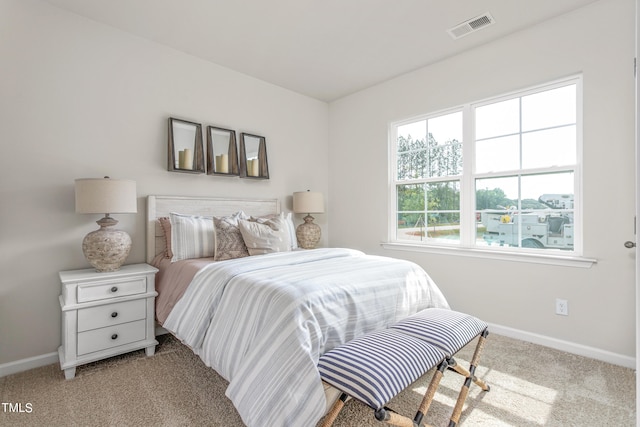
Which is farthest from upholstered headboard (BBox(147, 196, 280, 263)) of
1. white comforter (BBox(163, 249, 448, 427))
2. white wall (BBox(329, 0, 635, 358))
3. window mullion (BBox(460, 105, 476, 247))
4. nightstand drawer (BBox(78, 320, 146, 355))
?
window mullion (BBox(460, 105, 476, 247))

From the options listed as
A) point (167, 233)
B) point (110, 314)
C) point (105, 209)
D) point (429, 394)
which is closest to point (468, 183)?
point (429, 394)

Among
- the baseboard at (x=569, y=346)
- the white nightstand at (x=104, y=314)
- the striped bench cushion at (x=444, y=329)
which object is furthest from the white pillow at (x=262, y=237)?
the baseboard at (x=569, y=346)

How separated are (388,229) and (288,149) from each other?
1.58 metres

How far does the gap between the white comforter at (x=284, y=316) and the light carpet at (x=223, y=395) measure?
306 millimetres

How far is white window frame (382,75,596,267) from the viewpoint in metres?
2.47

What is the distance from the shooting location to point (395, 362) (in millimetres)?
1313

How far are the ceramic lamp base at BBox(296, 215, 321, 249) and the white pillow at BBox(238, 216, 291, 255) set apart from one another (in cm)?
92

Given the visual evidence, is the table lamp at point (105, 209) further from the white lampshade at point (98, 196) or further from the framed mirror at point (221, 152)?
the framed mirror at point (221, 152)

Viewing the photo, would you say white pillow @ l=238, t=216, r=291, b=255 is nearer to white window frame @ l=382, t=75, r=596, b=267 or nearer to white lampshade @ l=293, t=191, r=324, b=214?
white lampshade @ l=293, t=191, r=324, b=214

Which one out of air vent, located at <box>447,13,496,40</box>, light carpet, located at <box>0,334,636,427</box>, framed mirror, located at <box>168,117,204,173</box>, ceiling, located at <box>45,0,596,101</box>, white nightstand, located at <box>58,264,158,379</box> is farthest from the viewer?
framed mirror, located at <box>168,117,204,173</box>

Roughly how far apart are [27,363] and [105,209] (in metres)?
1.23

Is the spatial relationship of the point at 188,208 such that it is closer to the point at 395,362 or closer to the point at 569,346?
the point at 395,362

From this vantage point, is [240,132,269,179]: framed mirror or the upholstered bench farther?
[240,132,269,179]: framed mirror

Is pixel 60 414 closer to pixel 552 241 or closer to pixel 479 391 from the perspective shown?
pixel 479 391
